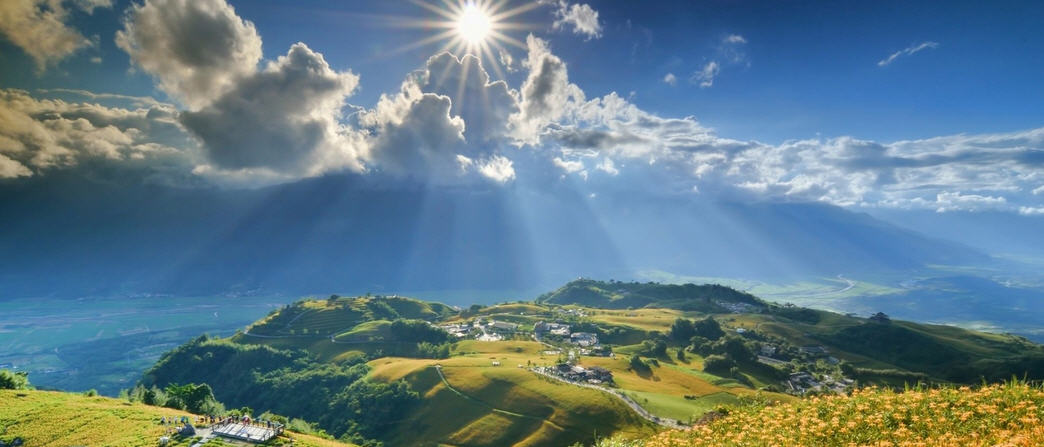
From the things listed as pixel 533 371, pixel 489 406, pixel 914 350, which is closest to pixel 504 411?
pixel 489 406

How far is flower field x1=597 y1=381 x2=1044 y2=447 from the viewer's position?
1497 cm

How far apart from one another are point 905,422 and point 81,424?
6985 centimetres

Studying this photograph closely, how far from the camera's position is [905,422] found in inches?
690

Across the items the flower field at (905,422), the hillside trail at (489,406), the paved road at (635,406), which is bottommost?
the hillside trail at (489,406)

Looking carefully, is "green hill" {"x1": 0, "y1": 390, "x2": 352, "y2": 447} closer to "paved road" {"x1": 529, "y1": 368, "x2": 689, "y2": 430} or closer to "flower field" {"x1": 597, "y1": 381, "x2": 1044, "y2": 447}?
"flower field" {"x1": 597, "y1": 381, "x2": 1044, "y2": 447}

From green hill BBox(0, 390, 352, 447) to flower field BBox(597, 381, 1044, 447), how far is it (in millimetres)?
42224

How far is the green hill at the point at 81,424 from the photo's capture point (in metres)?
40.4

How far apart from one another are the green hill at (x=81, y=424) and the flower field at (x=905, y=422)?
42.2 meters

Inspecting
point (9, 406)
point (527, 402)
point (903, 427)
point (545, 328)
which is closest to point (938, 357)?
point (545, 328)

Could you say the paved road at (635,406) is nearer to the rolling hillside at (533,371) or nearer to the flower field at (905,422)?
the rolling hillside at (533,371)

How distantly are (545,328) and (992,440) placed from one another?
184047 mm

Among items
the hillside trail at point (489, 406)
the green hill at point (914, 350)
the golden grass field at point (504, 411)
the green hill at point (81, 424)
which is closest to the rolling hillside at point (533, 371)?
the golden grass field at point (504, 411)

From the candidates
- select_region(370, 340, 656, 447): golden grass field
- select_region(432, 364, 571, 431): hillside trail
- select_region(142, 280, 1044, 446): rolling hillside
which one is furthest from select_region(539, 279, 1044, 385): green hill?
select_region(432, 364, 571, 431): hillside trail

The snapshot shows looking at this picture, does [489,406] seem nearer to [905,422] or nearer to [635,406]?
[635,406]
